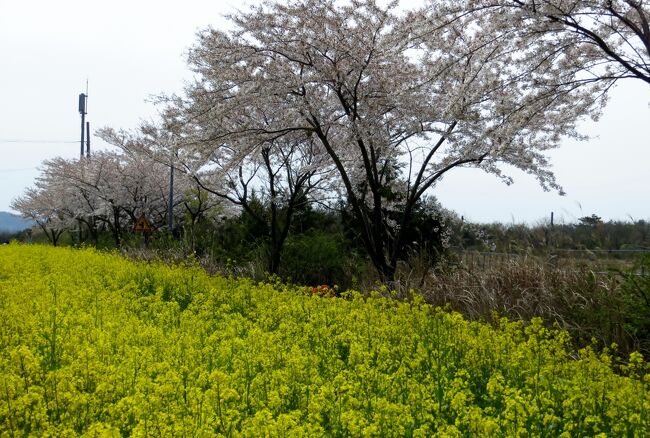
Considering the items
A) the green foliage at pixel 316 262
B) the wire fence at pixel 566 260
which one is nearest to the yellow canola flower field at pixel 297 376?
the wire fence at pixel 566 260

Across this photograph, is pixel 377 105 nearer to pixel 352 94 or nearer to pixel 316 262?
pixel 352 94

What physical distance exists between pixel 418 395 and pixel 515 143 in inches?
375

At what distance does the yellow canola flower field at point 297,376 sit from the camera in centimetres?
422

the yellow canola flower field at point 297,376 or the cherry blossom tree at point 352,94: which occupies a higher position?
the cherry blossom tree at point 352,94

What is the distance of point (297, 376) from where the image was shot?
5488 millimetres

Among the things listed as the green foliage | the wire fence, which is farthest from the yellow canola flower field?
Answer: the green foliage

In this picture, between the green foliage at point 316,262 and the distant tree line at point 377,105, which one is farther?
the green foliage at point 316,262

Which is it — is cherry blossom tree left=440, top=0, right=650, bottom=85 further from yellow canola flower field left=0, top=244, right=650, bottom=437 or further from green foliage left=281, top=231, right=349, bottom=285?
green foliage left=281, top=231, right=349, bottom=285

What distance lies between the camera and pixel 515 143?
43.5ft

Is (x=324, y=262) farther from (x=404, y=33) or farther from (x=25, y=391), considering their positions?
(x=25, y=391)

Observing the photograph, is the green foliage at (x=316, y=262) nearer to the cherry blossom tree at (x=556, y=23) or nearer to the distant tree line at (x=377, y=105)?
the distant tree line at (x=377, y=105)

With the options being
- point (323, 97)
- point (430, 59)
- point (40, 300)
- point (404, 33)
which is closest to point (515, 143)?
point (430, 59)

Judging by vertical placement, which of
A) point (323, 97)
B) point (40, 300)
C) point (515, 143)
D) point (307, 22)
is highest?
point (307, 22)

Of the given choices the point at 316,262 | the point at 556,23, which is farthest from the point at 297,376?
the point at 316,262
